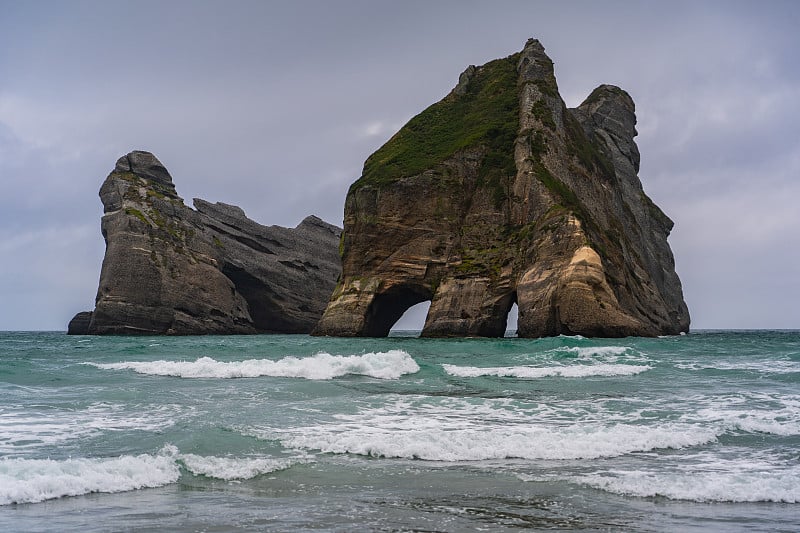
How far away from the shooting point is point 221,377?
20203 millimetres

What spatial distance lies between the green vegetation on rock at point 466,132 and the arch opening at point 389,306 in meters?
9.36

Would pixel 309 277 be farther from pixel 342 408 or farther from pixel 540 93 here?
pixel 342 408

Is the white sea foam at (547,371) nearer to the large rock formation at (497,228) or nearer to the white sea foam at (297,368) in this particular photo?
the white sea foam at (297,368)

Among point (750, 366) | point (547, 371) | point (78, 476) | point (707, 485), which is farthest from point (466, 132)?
point (78, 476)

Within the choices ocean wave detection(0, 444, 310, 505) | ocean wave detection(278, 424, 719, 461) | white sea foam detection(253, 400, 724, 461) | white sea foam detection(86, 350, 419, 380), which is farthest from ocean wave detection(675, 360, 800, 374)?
ocean wave detection(0, 444, 310, 505)

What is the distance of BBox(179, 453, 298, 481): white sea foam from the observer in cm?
894

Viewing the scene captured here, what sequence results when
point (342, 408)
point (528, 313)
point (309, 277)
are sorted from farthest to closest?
point (309, 277) → point (528, 313) → point (342, 408)

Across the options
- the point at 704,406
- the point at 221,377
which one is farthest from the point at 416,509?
the point at 221,377

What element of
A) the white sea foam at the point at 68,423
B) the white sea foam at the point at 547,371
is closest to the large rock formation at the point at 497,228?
the white sea foam at the point at 547,371

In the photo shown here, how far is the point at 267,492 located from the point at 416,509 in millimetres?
1954

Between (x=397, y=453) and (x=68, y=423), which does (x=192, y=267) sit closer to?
(x=68, y=423)

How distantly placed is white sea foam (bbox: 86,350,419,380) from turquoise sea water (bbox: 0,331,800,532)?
0.78 meters

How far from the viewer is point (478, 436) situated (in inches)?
438

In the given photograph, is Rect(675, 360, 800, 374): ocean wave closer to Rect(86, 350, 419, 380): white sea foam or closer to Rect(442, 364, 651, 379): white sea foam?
Rect(442, 364, 651, 379): white sea foam
